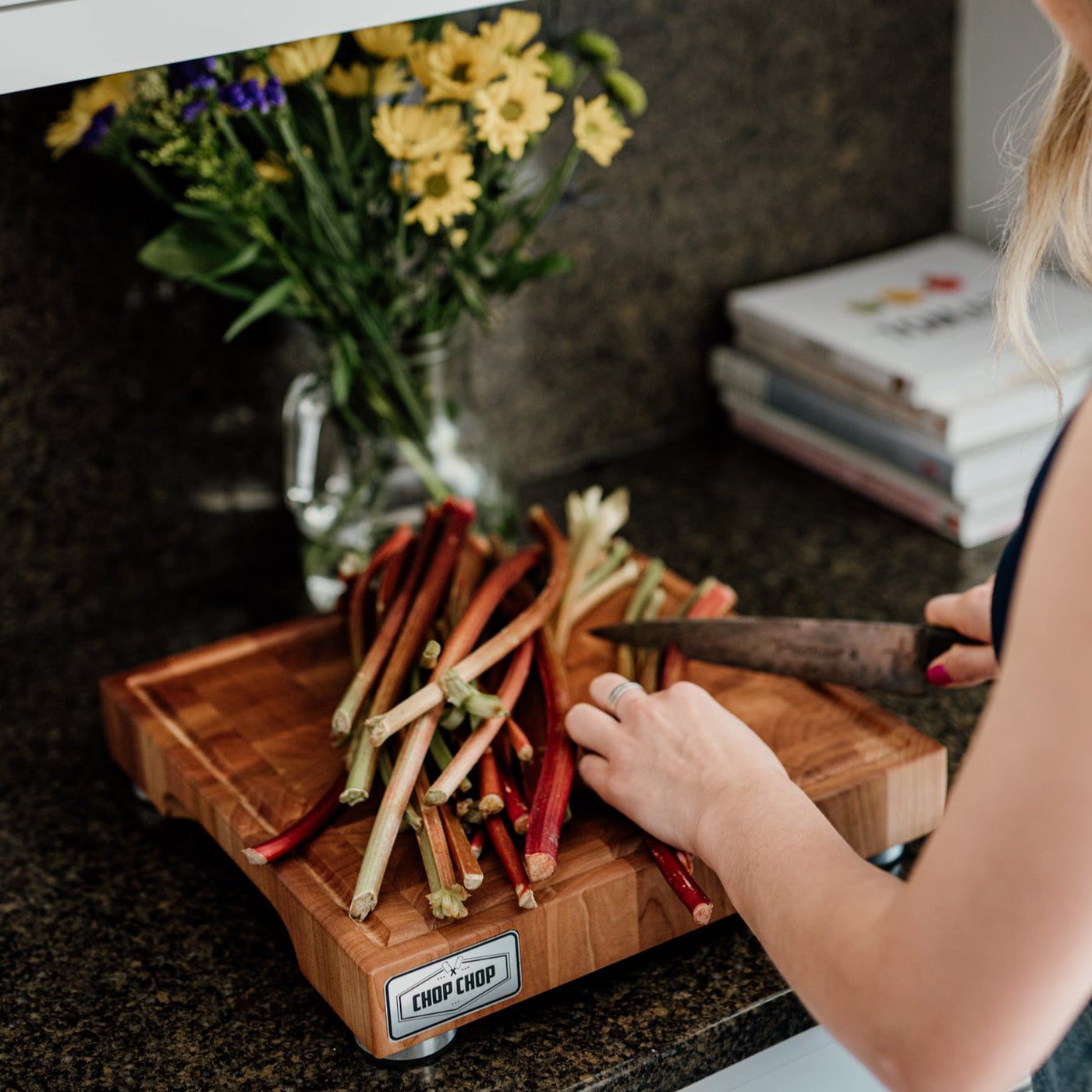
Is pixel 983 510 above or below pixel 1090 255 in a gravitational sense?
below

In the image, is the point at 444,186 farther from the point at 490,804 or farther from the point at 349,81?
the point at 490,804

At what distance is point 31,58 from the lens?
81cm

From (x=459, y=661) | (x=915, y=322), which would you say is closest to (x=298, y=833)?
(x=459, y=661)

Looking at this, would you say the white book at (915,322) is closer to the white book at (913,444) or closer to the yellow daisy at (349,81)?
the white book at (913,444)

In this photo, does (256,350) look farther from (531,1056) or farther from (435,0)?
(531,1056)

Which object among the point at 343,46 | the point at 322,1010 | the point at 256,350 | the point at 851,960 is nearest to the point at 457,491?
the point at 256,350

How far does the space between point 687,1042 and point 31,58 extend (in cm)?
71

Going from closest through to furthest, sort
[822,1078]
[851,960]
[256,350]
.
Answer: [851,960] → [822,1078] → [256,350]

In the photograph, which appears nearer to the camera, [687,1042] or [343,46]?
[687,1042]

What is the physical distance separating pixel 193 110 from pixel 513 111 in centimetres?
24

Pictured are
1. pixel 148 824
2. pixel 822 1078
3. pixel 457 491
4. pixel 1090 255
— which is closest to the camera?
pixel 1090 255

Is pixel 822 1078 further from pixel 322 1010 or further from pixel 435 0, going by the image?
pixel 435 0

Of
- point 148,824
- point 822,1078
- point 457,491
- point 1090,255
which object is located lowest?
point 822,1078

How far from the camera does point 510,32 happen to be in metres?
1.06
